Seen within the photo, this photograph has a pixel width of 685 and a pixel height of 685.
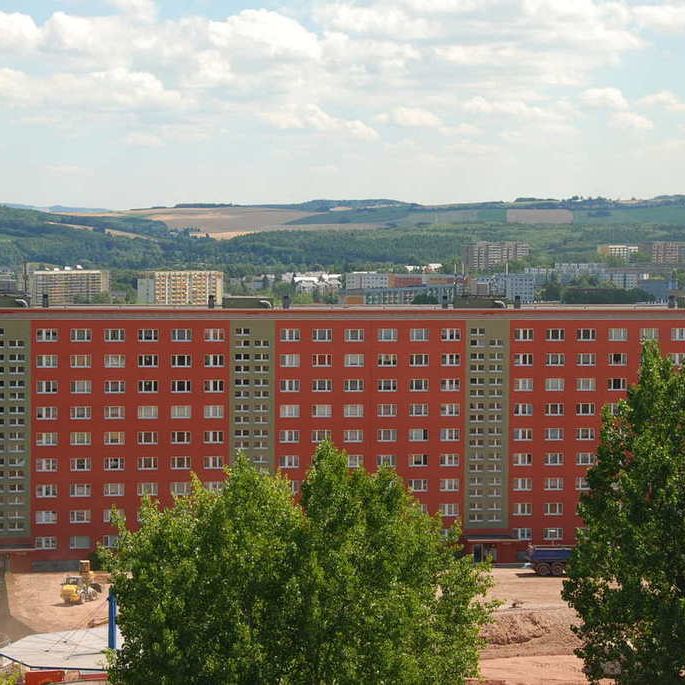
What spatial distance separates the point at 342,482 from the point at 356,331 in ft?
147

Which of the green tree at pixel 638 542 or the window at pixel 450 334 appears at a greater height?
the window at pixel 450 334

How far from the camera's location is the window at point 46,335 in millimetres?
83812

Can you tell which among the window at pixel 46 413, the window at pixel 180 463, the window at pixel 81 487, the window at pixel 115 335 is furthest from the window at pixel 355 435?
the window at pixel 46 413

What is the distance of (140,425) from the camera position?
84.9 m

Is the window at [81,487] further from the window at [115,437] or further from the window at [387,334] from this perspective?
the window at [387,334]

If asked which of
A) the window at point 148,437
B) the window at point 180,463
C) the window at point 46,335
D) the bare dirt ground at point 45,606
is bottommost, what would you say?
the bare dirt ground at point 45,606

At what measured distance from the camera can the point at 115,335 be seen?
8438cm

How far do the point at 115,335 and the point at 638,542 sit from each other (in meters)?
48.6

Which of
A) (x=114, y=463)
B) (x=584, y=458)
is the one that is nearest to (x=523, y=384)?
(x=584, y=458)

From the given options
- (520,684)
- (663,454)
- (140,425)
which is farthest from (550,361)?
(663,454)

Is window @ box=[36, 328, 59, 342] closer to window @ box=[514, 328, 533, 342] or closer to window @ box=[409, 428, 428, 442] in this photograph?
window @ box=[409, 428, 428, 442]

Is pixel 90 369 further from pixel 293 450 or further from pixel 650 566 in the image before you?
pixel 650 566

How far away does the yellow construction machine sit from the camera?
257ft

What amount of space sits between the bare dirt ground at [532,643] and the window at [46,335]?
28.0 meters
